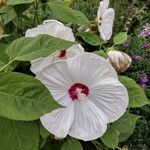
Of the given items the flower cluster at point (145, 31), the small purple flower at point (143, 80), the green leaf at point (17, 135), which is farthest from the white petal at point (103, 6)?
the flower cluster at point (145, 31)

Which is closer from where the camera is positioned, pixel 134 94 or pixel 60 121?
pixel 60 121

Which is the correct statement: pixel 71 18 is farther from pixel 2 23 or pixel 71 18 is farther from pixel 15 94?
pixel 15 94

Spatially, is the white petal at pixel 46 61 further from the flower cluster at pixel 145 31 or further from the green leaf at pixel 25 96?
the flower cluster at pixel 145 31

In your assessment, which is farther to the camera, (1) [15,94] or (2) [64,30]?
(2) [64,30]

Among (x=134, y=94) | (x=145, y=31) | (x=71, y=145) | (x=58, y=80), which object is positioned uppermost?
(x=58, y=80)

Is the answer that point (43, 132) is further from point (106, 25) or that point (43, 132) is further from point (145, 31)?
point (145, 31)

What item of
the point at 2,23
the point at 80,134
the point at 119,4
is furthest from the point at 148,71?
the point at 80,134

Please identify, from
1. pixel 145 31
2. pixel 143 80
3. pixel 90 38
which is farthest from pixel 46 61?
pixel 145 31

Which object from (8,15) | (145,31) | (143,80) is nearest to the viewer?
(8,15)
